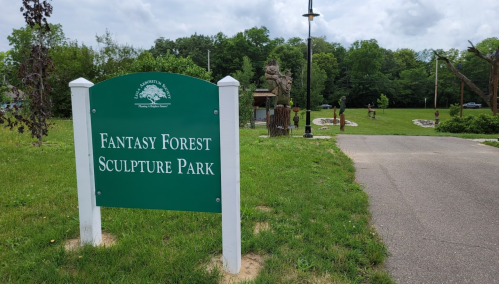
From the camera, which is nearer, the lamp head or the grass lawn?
the grass lawn

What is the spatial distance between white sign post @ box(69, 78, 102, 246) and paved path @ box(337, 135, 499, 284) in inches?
107

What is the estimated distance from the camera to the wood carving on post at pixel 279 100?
1273 cm

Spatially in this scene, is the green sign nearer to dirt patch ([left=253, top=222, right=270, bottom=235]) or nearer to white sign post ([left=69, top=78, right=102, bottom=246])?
white sign post ([left=69, top=78, right=102, bottom=246])

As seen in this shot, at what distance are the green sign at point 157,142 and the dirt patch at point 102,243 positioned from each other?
0.44 m

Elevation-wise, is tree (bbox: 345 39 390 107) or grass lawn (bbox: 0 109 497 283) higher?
tree (bbox: 345 39 390 107)

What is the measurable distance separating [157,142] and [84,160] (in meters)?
0.76

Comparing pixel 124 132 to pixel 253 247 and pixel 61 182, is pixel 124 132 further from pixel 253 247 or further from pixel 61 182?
pixel 61 182

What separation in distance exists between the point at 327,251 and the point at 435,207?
2.34 m

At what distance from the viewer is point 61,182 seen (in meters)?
5.43

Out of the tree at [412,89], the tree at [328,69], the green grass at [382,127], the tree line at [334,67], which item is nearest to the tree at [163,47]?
the tree line at [334,67]

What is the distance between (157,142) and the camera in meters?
2.99

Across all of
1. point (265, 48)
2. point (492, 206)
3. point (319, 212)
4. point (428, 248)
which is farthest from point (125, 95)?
point (265, 48)

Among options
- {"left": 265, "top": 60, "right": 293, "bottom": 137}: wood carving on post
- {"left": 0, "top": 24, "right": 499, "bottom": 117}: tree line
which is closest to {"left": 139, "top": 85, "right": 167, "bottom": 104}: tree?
{"left": 265, "top": 60, "right": 293, "bottom": 137}: wood carving on post

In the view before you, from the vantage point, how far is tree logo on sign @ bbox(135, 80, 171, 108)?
293cm
